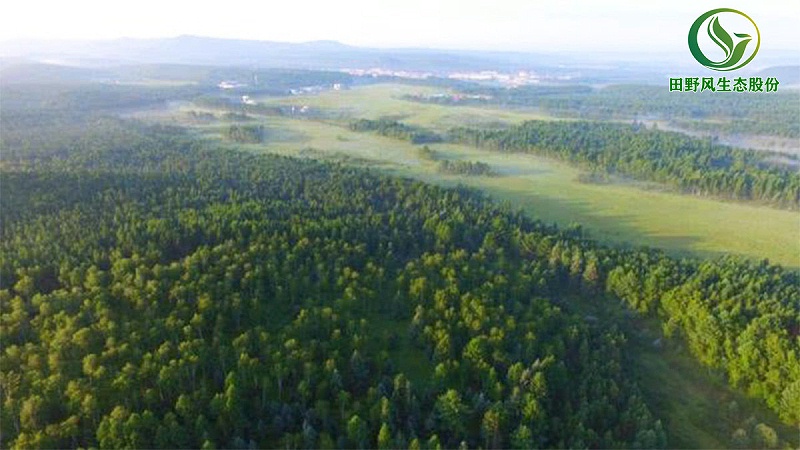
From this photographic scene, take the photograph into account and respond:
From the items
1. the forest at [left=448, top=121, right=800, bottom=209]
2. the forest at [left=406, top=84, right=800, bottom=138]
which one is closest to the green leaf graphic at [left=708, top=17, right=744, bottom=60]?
the forest at [left=448, top=121, right=800, bottom=209]

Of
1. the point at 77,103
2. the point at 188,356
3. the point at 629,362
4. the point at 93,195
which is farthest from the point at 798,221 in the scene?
the point at 77,103

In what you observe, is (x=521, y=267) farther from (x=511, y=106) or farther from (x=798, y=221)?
(x=511, y=106)

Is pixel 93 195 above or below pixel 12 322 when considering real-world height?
above

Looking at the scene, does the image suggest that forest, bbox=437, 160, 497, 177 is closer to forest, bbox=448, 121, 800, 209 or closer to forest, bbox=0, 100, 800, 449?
forest, bbox=448, 121, 800, 209

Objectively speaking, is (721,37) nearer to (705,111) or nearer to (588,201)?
(588,201)

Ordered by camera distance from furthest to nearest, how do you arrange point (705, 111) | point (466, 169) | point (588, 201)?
point (705, 111)
point (466, 169)
point (588, 201)

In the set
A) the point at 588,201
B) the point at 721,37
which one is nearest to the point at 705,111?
the point at 588,201

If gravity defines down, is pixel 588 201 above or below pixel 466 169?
below
